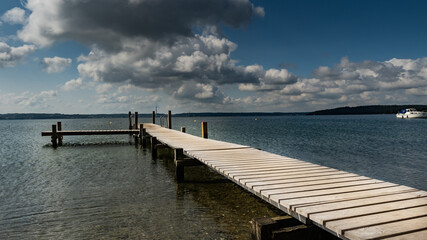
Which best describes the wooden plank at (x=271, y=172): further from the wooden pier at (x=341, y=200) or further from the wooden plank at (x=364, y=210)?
the wooden plank at (x=364, y=210)

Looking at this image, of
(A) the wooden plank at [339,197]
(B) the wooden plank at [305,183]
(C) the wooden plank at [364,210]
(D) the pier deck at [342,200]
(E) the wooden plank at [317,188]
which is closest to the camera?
(D) the pier deck at [342,200]

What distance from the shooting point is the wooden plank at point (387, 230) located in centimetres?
336

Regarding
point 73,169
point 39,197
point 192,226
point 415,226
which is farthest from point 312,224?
point 73,169

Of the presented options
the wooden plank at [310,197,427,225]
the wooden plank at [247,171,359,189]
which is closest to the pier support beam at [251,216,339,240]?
the wooden plank at [310,197,427,225]

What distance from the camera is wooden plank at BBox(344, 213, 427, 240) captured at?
3.36m

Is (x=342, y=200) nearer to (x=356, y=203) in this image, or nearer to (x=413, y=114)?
(x=356, y=203)

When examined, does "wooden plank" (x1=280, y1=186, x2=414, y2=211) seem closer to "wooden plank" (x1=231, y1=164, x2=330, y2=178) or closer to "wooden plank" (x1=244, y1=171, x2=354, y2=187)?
"wooden plank" (x1=244, y1=171, x2=354, y2=187)

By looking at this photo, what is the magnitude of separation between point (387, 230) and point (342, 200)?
1293 mm

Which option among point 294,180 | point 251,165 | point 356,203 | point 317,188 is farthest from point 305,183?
point 251,165

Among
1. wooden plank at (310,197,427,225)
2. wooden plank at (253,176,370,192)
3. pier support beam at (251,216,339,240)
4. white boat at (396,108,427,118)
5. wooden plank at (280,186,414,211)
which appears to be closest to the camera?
wooden plank at (310,197,427,225)

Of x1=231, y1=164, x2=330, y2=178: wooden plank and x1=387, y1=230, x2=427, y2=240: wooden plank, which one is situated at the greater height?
x1=387, y1=230, x2=427, y2=240: wooden plank

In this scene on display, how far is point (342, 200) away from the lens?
478 cm

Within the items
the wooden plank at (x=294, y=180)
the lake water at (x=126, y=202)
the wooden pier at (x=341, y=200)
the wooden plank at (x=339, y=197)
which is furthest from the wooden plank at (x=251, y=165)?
the wooden plank at (x=339, y=197)

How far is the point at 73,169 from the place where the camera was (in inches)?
596
